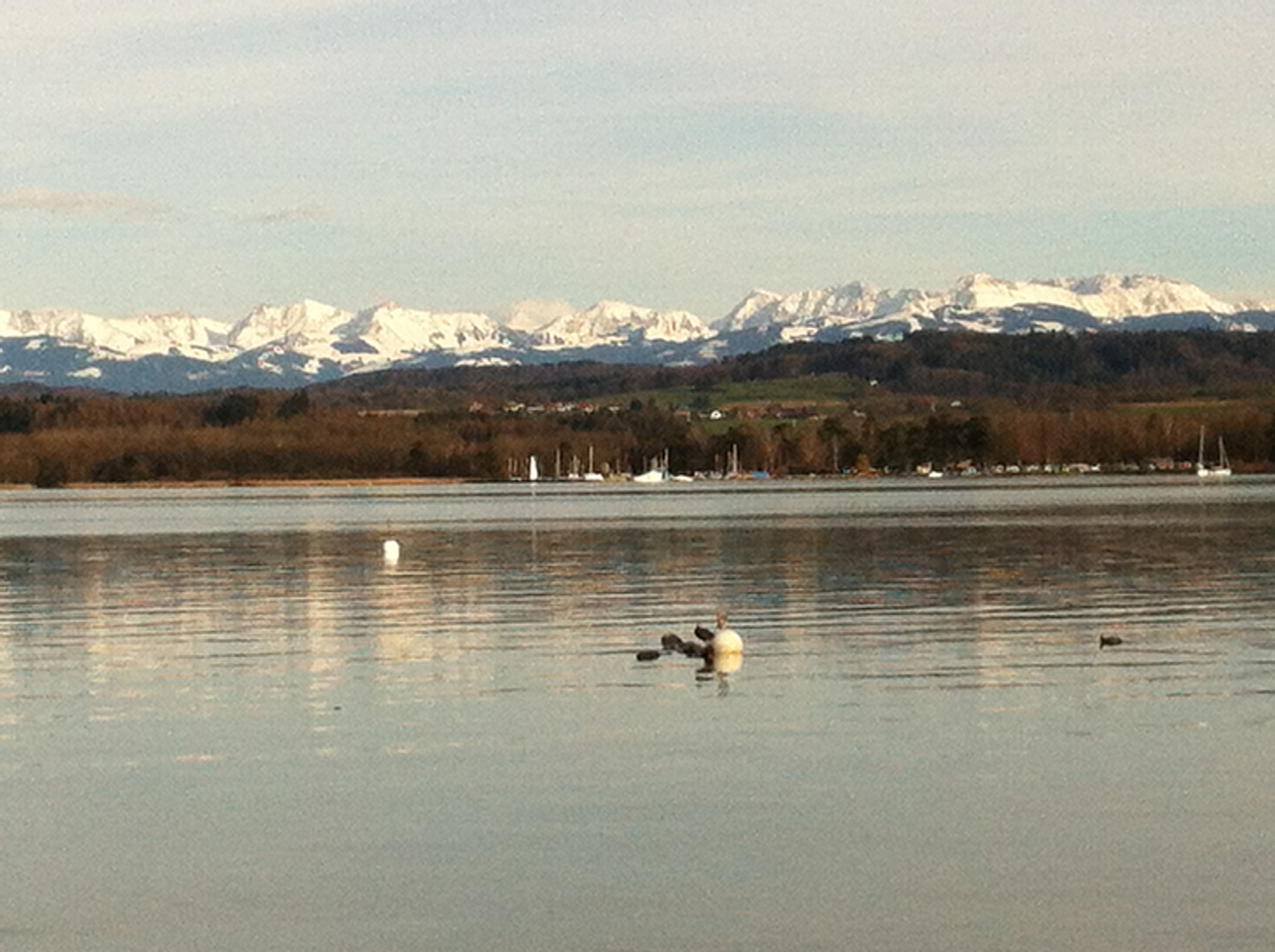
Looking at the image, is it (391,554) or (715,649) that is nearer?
(715,649)

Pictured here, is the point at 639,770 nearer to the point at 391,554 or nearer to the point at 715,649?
the point at 715,649

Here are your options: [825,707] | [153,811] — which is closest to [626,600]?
[825,707]

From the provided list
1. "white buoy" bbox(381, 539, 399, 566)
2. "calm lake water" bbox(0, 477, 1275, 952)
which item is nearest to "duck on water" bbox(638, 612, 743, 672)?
"calm lake water" bbox(0, 477, 1275, 952)

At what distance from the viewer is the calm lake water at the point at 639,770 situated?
18531 mm

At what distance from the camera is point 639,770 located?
25750 mm

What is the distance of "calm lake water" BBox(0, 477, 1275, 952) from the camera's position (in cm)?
1853

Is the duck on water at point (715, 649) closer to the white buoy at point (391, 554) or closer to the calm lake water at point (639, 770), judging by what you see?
the calm lake water at point (639, 770)

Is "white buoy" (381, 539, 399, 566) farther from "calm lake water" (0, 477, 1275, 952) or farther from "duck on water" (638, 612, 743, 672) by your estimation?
"duck on water" (638, 612, 743, 672)

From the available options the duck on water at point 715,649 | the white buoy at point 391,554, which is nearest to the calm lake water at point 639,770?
the duck on water at point 715,649

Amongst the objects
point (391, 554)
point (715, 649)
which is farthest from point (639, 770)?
point (391, 554)

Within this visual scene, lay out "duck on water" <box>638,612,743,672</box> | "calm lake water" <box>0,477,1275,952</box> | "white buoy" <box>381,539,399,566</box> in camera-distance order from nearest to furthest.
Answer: "calm lake water" <box>0,477,1275,952</box>
"duck on water" <box>638,612,743,672</box>
"white buoy" <box>381,539,399,566</box>

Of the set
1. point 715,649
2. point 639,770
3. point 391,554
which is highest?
point 391,554

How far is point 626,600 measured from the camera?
54000 millimetres

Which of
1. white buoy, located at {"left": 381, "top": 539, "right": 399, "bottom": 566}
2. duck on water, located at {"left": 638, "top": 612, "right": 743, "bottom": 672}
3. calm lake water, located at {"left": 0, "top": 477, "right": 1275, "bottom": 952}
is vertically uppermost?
white buoy, located at {"left": 381, "top": 539, "right": 399, "bottom": 566}
